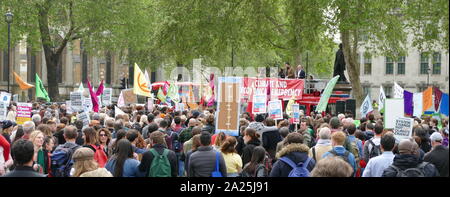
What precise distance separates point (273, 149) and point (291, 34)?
2227 centimetres

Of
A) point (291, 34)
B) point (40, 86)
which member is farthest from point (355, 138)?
point (291, 34)

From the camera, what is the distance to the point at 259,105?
1669 centimetres

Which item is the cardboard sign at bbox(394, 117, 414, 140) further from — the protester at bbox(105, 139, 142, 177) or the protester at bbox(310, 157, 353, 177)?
the protester at bbox(310, 157, 353, 177)

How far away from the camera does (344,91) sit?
3041 cm

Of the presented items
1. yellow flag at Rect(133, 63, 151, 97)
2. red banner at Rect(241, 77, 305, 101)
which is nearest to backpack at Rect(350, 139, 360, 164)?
red banner at Rect(241, 77, 305, 101)

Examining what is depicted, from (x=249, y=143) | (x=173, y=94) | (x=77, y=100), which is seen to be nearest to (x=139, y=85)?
(x=173, y=94)

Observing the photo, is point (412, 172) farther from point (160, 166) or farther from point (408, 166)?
point (160, 166)

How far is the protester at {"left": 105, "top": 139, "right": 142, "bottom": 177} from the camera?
8828 millimetres

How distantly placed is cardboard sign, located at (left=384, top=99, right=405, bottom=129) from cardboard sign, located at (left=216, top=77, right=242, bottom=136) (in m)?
2.89

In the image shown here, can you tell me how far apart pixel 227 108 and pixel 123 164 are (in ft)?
8.76

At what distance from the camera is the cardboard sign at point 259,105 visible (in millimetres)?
16562

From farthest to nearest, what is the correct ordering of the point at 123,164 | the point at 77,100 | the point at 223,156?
1. the point at 77,100
2. the point at 223,156
3. the point at 123,164

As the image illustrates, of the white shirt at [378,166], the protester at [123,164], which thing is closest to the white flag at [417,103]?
the white shirt at [378,166]
